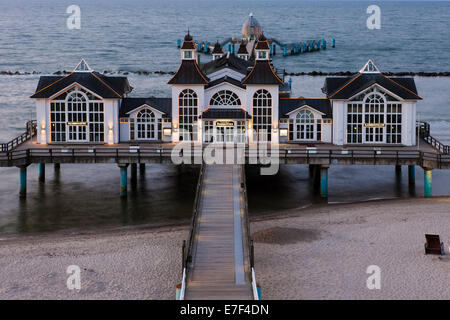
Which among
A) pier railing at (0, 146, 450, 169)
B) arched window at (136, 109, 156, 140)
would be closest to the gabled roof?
pier railing at (0, 146, 450, 169)

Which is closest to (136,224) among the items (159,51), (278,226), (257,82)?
(278,226)

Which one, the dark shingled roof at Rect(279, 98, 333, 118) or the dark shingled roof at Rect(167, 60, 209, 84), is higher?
the dark shingled roof at Rect(167, 60, 209, 84)

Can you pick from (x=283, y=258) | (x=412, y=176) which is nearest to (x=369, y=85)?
(x=412, y=176)

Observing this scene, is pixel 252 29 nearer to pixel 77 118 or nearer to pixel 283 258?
pixel 77 118

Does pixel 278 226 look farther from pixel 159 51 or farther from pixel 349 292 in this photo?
pixel 159 51

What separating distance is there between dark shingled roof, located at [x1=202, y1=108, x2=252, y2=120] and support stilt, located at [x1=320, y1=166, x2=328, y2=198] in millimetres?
7342

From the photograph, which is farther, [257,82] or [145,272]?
[257,82]

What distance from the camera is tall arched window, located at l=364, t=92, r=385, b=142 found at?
49.6 metres

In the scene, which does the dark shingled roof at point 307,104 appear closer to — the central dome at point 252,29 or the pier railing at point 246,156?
the pier railing at point 246,156

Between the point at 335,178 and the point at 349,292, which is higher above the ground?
the point at 335,178

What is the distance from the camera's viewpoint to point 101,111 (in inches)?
1977

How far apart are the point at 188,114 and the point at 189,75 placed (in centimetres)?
282

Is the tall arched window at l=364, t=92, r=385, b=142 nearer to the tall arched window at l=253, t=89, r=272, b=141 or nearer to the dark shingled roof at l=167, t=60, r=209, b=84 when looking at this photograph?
the tall arched window at l=253, t=89, r=272, b=141
